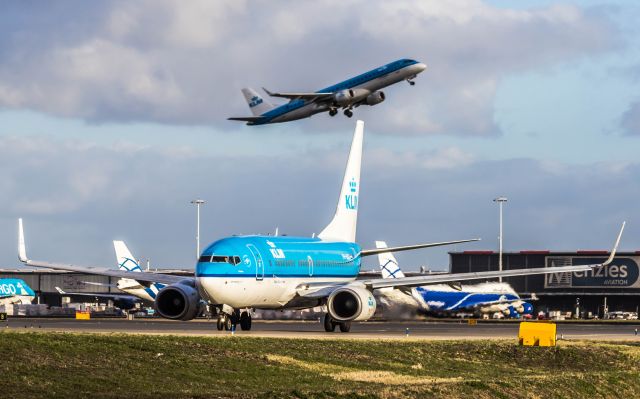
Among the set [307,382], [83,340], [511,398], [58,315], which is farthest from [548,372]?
[58,315]

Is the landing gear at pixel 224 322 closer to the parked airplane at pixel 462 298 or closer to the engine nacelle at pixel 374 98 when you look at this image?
the engine nacelle at pixel 374 98

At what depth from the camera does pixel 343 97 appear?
8056 cm

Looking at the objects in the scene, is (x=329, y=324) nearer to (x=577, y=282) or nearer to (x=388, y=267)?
(x=388, y=267)

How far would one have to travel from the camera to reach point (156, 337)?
4228cm

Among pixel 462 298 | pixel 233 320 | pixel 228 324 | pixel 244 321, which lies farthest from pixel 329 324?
pixel 462 298

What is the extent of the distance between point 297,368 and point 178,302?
2037 cm

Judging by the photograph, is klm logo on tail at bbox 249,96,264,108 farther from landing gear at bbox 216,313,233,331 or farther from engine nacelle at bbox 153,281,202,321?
landing gear at bbox 216,313,233,331

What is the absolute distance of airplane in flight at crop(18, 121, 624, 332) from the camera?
179 ft

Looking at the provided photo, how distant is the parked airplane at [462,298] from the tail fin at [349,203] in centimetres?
3119

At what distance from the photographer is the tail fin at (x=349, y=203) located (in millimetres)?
68438

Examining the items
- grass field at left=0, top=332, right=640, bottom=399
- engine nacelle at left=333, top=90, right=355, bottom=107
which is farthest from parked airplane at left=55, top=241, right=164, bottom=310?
grass field at left=0, top=332, right=640, bottom=399

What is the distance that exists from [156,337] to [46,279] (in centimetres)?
13210

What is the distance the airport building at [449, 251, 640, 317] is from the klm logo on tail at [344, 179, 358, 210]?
3162 inches

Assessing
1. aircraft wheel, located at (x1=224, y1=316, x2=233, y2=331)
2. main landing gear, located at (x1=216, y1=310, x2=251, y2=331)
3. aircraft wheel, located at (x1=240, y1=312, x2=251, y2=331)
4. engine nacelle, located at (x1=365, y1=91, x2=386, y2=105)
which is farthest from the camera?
engine nacelle, located at (x1=365, y1=91, x2=386, y2=105)
